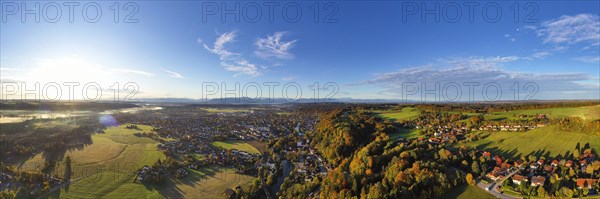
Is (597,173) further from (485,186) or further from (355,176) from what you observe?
(355,176)

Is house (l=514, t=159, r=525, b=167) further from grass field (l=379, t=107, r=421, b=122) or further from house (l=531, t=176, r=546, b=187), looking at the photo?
grass field (l=379, t=107, r=421, b=122)

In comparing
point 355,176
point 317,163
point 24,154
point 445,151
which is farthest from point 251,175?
point 24,154

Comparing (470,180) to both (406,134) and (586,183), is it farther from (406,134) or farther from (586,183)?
(406,134)

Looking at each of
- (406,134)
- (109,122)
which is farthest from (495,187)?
(109,122)

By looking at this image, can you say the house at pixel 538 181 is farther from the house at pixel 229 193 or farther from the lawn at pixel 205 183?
the house at pixel 229 193

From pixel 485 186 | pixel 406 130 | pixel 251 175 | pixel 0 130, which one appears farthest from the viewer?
pixel 0 130

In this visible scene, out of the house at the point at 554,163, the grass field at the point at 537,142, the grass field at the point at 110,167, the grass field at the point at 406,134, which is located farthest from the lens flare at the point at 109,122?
the house at the point at 554,163
